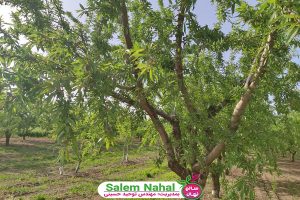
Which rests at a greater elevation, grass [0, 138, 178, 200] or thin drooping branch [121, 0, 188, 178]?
thin drooping branch [121, 0, 188, 178]

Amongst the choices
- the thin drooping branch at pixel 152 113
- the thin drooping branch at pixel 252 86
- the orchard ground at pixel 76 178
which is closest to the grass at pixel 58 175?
the orchard ground at pixel 76 178

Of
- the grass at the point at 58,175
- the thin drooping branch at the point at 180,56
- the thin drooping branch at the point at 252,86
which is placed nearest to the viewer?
the thin drooping branch at the point at 252,86

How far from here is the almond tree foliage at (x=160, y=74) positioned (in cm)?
358

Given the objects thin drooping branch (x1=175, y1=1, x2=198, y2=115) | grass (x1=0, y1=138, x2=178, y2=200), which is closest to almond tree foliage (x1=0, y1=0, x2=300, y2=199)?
thin drooping branch (x1=175, y1=1, x2=198, y2=115)

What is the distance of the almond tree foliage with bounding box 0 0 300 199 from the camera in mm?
3580

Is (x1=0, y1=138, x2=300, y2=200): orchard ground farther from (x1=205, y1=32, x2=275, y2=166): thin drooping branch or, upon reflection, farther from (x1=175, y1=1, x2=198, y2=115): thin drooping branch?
(x1=205, y1=32, x2=275, y2=166): thin drooping branch

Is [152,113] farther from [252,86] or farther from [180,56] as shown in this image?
[252,86]

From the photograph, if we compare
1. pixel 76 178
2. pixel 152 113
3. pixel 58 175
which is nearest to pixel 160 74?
pixel 152 113

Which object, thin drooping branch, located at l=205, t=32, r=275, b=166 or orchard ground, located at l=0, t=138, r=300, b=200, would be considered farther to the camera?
orchard ground, located at l=0, t=138, r=300, b=200

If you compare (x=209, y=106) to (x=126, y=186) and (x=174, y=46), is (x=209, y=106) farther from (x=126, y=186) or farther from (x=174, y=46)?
(x=126, y=186)

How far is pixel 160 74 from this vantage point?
3666 millimetres

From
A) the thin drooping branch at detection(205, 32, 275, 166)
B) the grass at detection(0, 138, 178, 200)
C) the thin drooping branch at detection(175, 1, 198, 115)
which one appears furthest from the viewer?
the grass at detection(0, 138, 178, 200)

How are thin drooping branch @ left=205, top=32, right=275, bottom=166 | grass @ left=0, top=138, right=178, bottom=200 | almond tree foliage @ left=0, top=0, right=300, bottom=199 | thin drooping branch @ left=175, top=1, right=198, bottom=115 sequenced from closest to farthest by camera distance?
almond tree foliage @ left=0, top=0, right=300, bottom=199, thin drooping branch @ left=205, top=32, right=275, bottom=166, thin drooping branch @ left=175, top=1, right=198, bottom=115, grass @ left=0, top=138, right=178, bottom=200

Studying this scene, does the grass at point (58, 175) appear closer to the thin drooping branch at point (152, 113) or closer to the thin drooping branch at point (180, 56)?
the thin drooping branch at point (152, 113)
